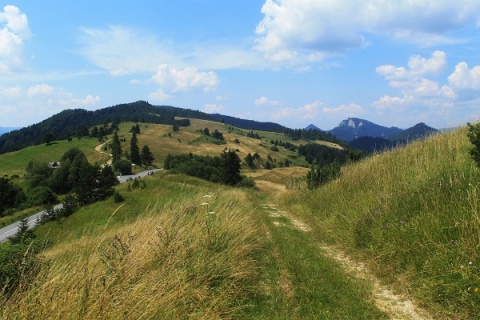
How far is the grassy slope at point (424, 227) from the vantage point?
4516mm

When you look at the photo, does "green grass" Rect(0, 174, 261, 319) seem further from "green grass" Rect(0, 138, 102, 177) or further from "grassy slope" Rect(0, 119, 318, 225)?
"green grass" Rect(0, 138, 102, 177)

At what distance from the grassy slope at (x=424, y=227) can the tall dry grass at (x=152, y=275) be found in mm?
2518

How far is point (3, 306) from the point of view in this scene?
3.44m

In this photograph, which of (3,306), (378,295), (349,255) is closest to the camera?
(3,306)

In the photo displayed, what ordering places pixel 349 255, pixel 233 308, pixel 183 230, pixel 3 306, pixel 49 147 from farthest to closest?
pixel 49 147 < pixel 349 255 < pixel 183 230 < pixel 233 308 < pixel 3 306

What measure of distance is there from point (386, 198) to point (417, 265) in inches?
102

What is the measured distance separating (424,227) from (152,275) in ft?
15.1

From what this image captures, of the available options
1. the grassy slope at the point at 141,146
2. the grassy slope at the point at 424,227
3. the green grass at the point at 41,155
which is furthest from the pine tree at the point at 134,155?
the grassy slope at the point at 424,227

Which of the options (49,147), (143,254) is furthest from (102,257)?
(49,147)

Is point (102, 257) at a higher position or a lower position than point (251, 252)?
higher

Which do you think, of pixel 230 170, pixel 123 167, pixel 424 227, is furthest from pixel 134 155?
pixel 424 227

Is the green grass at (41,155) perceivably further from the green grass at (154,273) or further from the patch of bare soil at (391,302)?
the patch of bare soil at (391,302)

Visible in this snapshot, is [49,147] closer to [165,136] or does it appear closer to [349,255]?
[165,136]

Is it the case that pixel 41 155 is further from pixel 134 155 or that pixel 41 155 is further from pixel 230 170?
pixel 230 170
